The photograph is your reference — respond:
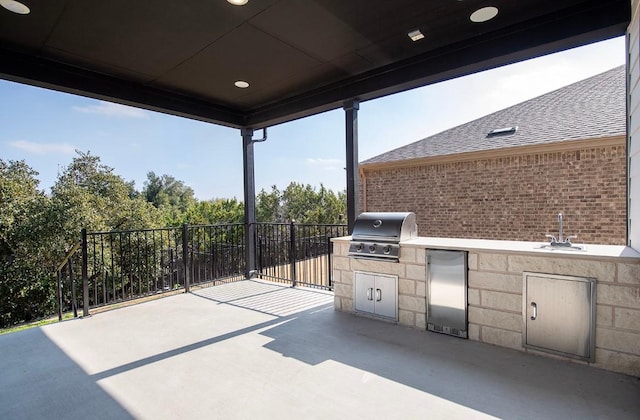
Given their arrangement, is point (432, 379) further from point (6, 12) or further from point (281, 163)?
point (281, 163)

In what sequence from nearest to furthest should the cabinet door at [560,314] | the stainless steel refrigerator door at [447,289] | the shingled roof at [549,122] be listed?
the cabinet door at [560,314], the stainless steel refrigerator door at [447,289], the shingled roof at [549,122]

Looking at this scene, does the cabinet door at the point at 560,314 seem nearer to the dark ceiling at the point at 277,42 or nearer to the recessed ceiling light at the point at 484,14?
the dark ceiling at the point at 277,42

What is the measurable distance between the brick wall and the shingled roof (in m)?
0.32

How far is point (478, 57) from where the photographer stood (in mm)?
3025

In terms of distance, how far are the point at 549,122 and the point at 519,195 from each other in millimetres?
1881

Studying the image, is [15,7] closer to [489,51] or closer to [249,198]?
[249,198]

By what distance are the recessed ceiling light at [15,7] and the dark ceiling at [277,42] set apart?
0.05 metres

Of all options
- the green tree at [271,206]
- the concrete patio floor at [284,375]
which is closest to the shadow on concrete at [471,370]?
the concrete patio floor at [284,375]

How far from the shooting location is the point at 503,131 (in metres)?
7.63

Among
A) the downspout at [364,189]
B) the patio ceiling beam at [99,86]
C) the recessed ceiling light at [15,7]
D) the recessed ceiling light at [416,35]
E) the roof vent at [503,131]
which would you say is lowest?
the downspout at [364,189]

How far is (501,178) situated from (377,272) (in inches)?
203

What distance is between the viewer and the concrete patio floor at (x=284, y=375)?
1.85 meters

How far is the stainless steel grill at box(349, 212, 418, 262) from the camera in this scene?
3203mm

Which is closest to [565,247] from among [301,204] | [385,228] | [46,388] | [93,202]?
[385,228]
